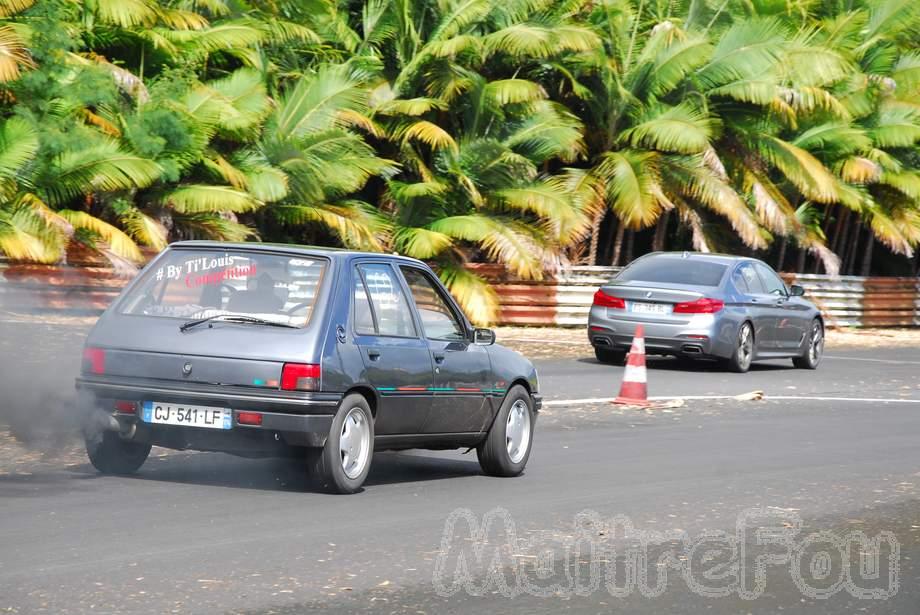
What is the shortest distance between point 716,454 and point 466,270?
54.5 feet

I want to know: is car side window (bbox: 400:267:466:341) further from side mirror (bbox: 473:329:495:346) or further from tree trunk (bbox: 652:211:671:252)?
tree trunk (bbox: 652:211:671:252)

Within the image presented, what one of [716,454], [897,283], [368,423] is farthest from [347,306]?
[897,283]

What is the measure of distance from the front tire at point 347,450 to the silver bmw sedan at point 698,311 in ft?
37.2

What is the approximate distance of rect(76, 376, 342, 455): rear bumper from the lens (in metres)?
8.50

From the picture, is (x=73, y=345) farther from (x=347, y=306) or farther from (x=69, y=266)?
(x=347, y=306)

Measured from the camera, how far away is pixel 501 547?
7.62 metres

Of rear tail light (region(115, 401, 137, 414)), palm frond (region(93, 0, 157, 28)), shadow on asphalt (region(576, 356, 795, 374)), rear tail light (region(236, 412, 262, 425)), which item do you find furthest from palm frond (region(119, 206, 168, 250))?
rear tail light (region(236, 412, 262, 425))

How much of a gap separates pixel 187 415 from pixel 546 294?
66.4 feet

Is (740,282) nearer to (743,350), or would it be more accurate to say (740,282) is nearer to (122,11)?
(743,350)

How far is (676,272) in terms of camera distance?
20.9 m

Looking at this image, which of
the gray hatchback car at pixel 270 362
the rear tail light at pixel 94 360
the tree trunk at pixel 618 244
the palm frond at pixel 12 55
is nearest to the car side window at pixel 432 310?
the gray hatchback car at pixel 270 362

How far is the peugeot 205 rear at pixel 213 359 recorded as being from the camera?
28.0 feet

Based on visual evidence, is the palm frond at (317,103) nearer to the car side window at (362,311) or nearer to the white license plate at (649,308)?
the white license plate at (649,308)

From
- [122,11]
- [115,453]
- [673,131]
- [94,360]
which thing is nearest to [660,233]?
[673,131]
